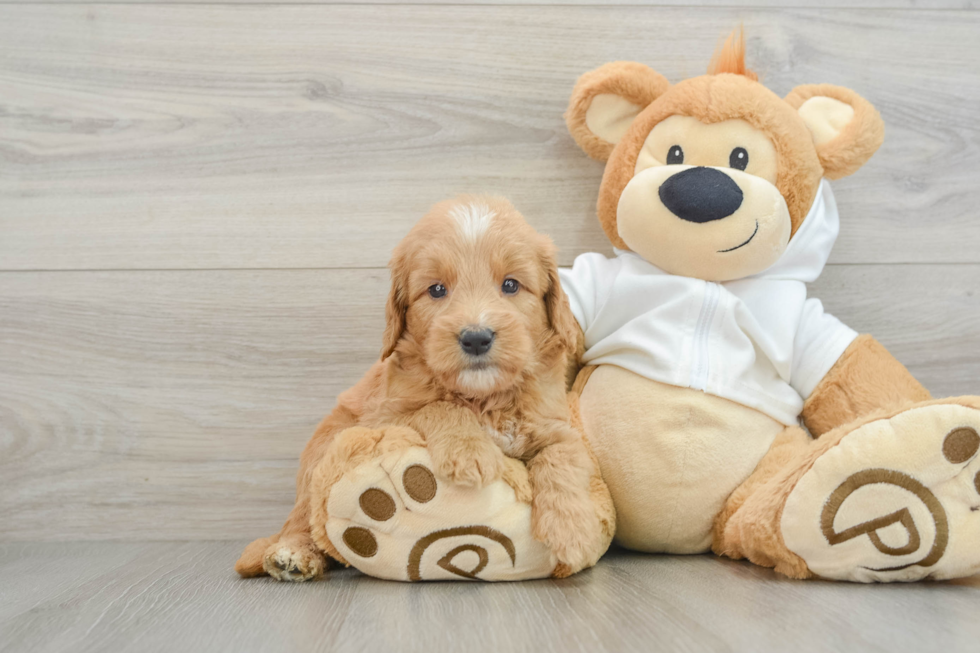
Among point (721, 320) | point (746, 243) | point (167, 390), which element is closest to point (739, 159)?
point (746, 243)

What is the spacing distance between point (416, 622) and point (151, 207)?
102 cm

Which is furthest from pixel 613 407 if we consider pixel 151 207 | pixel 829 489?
pixel 151 207

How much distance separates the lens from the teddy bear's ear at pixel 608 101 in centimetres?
128

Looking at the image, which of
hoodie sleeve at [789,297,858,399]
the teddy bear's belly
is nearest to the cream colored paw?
the teddy bear's belly

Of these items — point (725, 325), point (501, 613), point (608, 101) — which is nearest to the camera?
point (501, 613)

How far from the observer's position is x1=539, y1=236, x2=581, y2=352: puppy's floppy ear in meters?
1.10

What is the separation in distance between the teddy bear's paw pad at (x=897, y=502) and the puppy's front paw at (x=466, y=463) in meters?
0.43

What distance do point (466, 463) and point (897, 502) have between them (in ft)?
1.87

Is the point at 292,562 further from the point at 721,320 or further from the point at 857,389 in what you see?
the point at 857,389

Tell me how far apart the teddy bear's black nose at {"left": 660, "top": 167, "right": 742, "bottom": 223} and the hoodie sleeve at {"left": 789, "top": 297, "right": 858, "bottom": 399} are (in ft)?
0.94

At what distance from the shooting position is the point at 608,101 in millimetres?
1317

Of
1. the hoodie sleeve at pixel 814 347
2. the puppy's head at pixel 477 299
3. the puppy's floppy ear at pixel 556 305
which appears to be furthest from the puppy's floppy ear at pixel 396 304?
the hoodie sleeve at pixel 814 347

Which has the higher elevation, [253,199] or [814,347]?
[253,199]

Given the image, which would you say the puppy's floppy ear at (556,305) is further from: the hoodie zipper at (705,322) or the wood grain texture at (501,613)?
the wood grain texture at (501,613)
